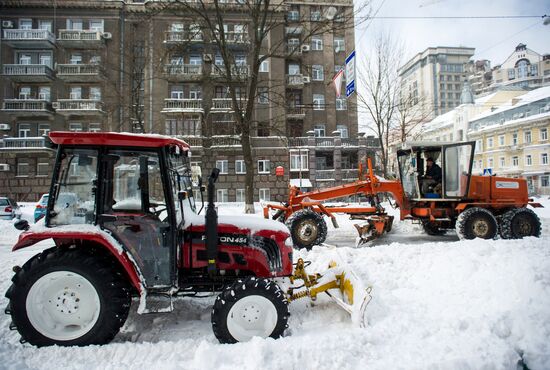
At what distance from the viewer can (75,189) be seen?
151 inches

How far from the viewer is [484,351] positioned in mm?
3172

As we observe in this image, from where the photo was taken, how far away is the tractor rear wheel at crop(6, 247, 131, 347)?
3.53m

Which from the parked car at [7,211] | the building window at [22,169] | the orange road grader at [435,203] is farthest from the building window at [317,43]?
the parked car at [7,211]

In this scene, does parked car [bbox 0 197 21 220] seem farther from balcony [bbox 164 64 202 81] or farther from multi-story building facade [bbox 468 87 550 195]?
multi-story building facade [bbox 468 87 550 195]

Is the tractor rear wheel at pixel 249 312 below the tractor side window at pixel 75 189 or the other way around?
below

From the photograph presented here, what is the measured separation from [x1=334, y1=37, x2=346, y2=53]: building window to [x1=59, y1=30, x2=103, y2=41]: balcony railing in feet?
69.6

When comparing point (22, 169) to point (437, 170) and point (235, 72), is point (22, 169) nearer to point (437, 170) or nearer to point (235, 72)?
point (235, 72)

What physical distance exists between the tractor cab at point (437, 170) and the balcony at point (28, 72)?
1226 inches

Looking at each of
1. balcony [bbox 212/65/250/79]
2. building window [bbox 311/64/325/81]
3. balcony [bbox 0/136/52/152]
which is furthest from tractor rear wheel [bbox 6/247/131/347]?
building window [bbox 311/64/325/81]

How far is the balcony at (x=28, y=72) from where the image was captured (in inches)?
1144

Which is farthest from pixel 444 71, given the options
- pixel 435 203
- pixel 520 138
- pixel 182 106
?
pixel 435 203

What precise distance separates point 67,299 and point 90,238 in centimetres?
69

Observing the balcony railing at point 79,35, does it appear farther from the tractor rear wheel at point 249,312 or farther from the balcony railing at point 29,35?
the tractor rear wheel at point 249,312

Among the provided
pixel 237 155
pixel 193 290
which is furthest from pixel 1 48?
pixel 193 290
